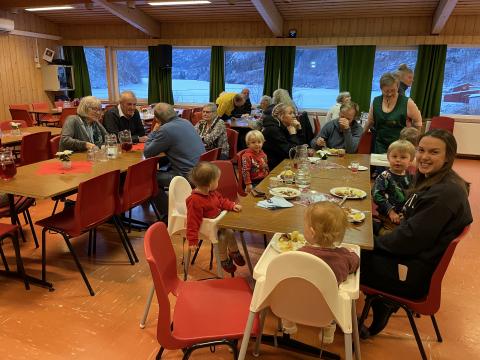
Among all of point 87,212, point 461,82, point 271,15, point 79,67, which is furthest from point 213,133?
point 79,67

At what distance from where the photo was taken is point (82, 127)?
3693mm

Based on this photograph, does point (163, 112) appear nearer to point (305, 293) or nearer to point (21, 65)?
point (305, 293)

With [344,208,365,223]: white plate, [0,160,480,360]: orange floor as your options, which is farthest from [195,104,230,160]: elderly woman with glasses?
[344,208,365,223]: white plate

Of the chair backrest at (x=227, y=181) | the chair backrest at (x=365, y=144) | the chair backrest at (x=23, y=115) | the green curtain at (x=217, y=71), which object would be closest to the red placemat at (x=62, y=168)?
the chair backrest at (x=227, y=181)

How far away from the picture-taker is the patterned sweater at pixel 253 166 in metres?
3.36

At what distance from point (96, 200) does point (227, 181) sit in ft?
3.27

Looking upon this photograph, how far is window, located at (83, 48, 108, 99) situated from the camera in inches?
398

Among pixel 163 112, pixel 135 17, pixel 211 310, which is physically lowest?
pixel 211 310

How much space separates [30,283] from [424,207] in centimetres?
266

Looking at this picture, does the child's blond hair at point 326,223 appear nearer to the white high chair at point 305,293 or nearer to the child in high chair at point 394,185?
the white high chair at point 305,293

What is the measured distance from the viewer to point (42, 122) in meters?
8.24

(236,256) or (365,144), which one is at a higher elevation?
(365,144)

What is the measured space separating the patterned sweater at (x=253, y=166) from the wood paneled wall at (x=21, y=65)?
8.01 m

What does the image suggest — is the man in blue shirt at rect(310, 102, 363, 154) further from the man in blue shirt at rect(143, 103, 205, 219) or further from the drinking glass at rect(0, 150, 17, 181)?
the drinking glass at rect(0, 150, 17, 181)
